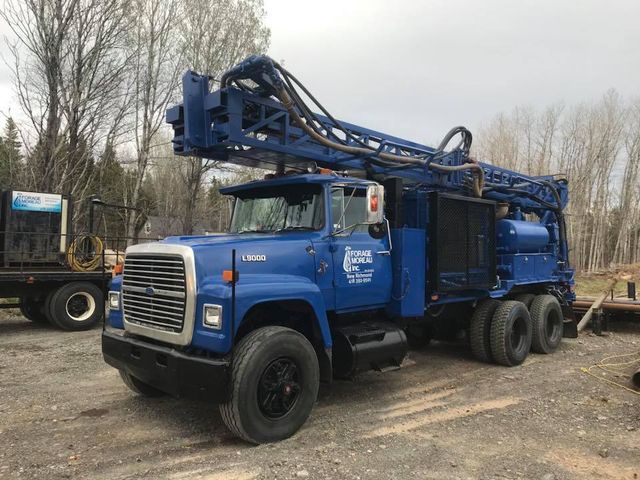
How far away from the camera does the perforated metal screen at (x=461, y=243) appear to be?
22.2 feet

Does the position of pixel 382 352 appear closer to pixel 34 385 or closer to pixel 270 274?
pixel 270 274

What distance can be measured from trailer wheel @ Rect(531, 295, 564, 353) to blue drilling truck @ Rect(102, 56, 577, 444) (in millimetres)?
464

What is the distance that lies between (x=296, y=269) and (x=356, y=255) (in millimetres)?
883

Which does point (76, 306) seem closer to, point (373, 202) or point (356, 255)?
point (356, 255)

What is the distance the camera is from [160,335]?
4605 millimetres

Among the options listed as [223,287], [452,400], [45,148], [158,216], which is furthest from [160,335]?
[158,216]

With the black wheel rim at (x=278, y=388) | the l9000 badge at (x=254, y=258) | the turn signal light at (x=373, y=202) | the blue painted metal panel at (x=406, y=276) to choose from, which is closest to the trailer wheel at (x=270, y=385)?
the black wheel rim at (x=278, y=388)

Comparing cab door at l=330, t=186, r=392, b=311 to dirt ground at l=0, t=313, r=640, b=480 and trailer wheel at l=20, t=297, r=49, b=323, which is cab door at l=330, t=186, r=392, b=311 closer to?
dirt ground at l=0, t=313, r=640, b=480

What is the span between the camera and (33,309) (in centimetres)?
1106

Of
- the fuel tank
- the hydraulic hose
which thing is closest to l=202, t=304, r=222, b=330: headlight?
the hydraulic hose

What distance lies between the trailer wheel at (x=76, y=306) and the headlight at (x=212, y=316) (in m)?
7.38

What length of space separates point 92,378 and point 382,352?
3.93m

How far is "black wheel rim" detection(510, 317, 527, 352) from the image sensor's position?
8.12 metres


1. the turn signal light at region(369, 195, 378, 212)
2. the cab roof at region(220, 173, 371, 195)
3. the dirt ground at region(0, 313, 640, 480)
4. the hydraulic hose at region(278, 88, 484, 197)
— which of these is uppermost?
the hydraulic hose at region(278, 88, 484, 197)
